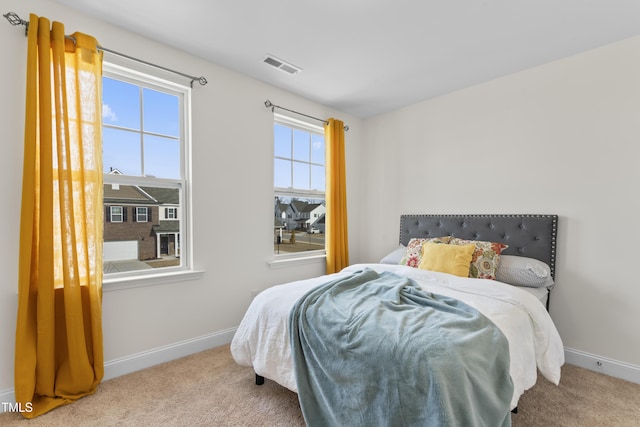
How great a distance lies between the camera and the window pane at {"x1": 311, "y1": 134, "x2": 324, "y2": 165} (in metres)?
3.60

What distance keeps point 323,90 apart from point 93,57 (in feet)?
6.34

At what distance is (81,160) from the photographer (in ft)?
6.26

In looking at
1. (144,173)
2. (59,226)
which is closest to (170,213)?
(144,173)

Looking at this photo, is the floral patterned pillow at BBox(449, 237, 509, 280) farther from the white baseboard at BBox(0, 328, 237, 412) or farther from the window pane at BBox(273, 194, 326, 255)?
the white baseboard at BBox(0, 328, 237, 412)

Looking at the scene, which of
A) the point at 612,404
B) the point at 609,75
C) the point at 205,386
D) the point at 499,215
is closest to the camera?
the point at 612,404

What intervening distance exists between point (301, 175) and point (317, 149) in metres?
0.43

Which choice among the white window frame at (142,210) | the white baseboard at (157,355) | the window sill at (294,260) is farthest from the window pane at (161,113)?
the white baseboard at (157,355)

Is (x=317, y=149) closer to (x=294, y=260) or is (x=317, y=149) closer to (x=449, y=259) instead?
(x=294, y=260)

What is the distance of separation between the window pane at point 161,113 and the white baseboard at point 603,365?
145 inches

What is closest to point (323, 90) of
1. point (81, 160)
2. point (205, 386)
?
point (81, 160)

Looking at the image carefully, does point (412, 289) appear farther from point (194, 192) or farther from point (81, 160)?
point (81, 160)

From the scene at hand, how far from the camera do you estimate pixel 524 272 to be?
228 centimetres

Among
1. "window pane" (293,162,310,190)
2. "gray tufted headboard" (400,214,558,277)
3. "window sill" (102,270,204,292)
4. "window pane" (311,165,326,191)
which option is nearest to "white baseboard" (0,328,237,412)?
"window sill" (102,270,204,292)

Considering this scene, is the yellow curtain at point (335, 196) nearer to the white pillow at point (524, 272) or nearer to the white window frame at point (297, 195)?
the white window frame at point (297, 195)
